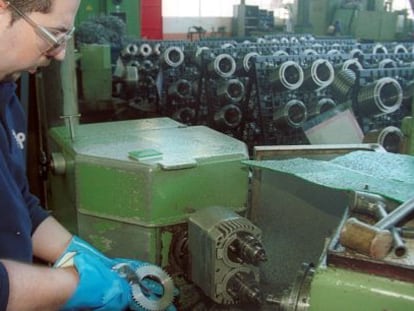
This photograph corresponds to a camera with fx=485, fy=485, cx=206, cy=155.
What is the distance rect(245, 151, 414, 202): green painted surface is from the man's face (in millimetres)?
439

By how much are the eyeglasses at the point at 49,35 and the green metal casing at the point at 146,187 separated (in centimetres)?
36

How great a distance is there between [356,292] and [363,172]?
0.33 meters

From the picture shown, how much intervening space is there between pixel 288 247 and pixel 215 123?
2.55 m

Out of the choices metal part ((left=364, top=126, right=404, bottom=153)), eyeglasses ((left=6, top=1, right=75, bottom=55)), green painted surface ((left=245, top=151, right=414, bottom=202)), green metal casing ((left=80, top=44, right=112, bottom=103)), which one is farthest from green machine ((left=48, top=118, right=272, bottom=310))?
green metal casing ((left=80, top=44, right=112, bottom=103))

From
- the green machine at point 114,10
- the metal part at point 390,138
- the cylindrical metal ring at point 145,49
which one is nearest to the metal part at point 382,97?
the metal part at point 390,138

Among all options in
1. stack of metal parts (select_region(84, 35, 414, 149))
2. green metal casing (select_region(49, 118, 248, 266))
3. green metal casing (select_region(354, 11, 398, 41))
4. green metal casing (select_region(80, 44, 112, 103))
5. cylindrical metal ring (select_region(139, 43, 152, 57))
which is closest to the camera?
green metal casing (select_region(49, 118, 248, 266))

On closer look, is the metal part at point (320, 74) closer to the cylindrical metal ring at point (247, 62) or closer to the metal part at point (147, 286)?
the cylindrical metal ring at point (247, 62)

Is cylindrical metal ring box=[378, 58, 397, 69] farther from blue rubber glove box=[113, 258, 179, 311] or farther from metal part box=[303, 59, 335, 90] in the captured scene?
blue rubber glove box=[113, 258, 179, 311]

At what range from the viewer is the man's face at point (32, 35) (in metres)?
0.80

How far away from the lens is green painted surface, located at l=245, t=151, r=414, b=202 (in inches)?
30.7

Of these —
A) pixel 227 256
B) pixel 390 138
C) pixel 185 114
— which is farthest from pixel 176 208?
pixel 185 114

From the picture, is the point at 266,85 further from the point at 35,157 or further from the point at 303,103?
the point at 35,157

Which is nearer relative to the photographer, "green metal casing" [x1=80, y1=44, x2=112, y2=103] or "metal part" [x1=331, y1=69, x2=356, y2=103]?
"metal part" [x1=331, y1=69, x2=356, y2=103]

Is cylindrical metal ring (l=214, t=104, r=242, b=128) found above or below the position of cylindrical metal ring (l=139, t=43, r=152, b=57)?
below
